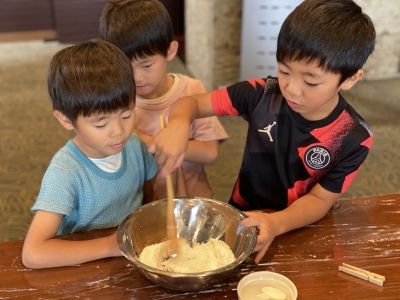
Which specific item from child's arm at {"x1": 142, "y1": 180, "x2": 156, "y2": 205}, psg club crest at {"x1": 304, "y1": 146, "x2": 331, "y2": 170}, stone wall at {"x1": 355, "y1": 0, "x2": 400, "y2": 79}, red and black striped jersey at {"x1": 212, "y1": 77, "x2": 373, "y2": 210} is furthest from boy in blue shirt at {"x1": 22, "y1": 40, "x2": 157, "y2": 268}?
stone wall at {"x1": 355, "y1": 0, "x2": 400, "y2": 79}

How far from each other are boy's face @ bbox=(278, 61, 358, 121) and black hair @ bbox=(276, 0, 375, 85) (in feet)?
0.05

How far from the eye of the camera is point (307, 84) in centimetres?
109

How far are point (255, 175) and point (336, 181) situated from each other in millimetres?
258

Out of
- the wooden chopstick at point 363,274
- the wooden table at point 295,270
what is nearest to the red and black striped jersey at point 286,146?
the wooden table at point 295,270

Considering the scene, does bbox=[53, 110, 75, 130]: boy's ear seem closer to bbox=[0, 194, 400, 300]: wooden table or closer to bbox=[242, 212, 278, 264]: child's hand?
bbox=[0, 194, 400, 300]: wooden table

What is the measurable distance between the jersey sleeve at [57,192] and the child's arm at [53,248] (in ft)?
0.05

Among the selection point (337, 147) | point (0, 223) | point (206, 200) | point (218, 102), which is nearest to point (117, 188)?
point (206, 200)

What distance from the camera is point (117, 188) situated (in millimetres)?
1191

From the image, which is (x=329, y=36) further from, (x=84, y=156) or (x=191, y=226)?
(x=84, y=156)

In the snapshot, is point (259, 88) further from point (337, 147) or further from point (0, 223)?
point (0, 223)

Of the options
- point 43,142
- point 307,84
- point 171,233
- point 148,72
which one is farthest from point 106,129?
point 43,142

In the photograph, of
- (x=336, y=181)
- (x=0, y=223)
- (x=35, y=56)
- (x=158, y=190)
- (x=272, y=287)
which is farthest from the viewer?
(x=35, y=56)

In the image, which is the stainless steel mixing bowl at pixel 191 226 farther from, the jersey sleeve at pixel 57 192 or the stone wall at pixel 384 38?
the stone wall at pixel 384 38

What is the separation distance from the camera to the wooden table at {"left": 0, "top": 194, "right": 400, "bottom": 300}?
0.91m
